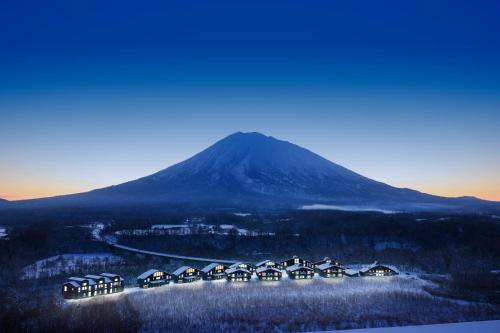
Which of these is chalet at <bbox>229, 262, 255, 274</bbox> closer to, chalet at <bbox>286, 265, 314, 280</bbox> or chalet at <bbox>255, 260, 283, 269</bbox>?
chalet at <bbox>255, 260, 283, 269</bbox>

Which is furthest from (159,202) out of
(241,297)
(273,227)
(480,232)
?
(241,297)

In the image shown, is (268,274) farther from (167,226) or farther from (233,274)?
(167,226)

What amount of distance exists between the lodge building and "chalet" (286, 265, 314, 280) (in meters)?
5.64

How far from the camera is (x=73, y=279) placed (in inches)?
454

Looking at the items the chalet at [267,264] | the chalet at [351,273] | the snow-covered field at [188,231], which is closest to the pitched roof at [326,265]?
the chalet at [351,273]

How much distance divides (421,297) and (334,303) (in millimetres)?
2442

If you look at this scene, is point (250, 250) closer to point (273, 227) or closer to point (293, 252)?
point (293, 252)

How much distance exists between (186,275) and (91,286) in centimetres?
333

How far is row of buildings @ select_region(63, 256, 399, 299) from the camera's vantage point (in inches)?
472

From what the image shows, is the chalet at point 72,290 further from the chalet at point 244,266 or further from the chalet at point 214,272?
the chalet at point 244,266

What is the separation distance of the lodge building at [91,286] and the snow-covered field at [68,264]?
2.84 meters

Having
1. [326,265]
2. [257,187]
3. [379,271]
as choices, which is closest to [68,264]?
[326,265]

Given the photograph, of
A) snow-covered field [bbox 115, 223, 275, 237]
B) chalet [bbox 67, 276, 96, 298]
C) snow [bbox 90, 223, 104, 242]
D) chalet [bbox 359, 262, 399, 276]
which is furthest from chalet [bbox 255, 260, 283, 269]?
snow [bbox 90, 223, 104, 242]

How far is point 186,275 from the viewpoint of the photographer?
1412cm
